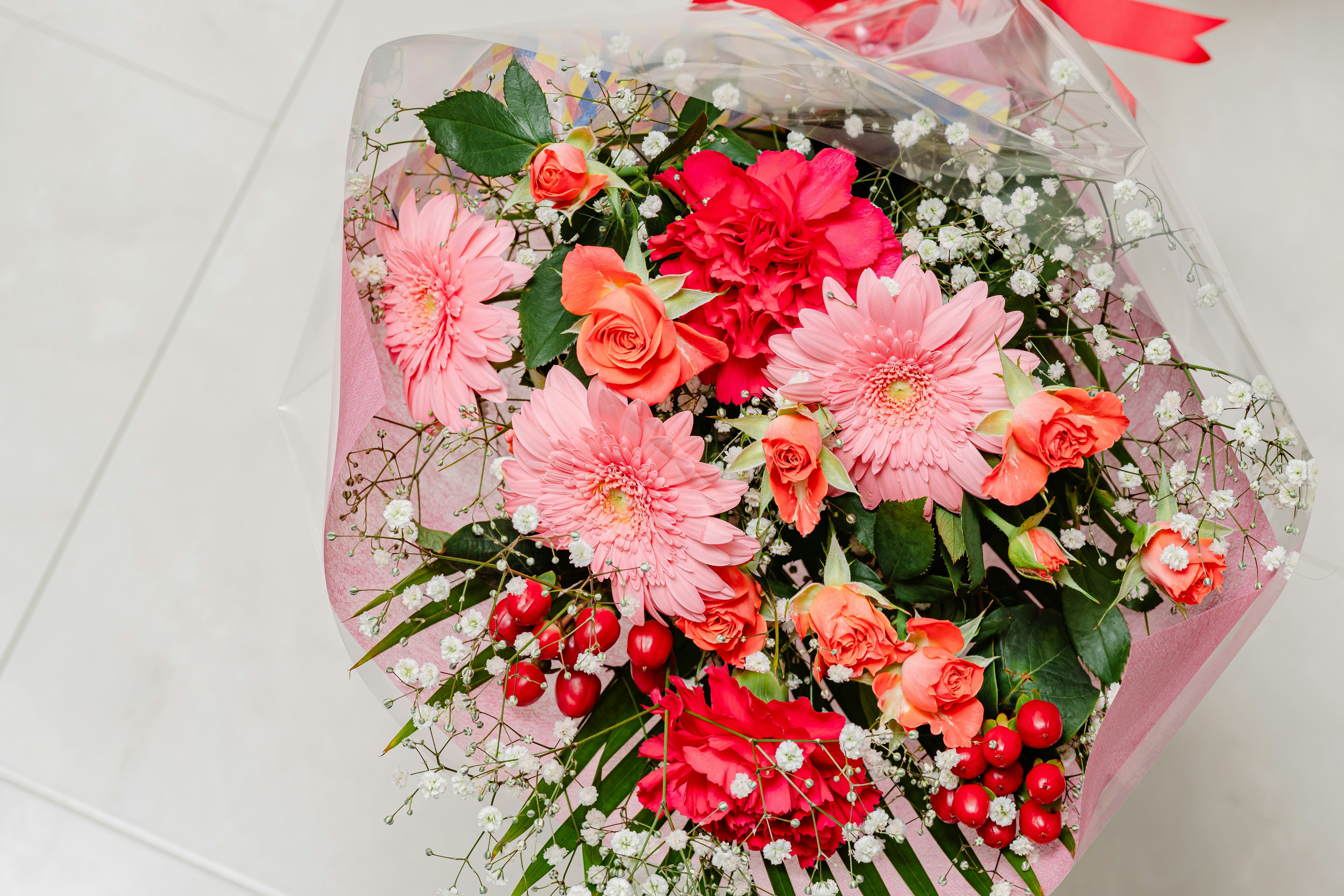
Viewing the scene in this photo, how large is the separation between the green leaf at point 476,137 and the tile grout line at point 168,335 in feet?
2.46

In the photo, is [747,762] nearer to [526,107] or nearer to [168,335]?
[526,107]

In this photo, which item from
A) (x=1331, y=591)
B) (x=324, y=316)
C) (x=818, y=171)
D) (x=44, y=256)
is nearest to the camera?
(x=818, y=171)

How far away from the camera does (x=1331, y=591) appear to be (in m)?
0.93

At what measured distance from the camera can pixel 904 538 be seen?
0.43 metres

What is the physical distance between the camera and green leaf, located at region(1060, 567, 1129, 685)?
1.56 ft

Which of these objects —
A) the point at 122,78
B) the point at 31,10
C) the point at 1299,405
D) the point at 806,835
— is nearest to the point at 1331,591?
the point at 1299,405

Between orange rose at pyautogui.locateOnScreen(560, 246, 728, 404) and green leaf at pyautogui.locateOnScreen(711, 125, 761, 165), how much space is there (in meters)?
0.11

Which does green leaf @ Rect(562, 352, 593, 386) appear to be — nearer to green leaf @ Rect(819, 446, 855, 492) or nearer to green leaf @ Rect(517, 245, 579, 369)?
green leaf @ Rect(517, 245, 579, 369)

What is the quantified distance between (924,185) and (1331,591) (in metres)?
0.76

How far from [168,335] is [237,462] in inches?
7.2

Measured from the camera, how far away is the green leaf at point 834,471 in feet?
1.38

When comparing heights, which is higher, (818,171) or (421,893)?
(818,171)

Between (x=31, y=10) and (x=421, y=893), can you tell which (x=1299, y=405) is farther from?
(x=31, y=10)

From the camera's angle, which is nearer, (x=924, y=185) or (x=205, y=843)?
(x=924, y=185)
